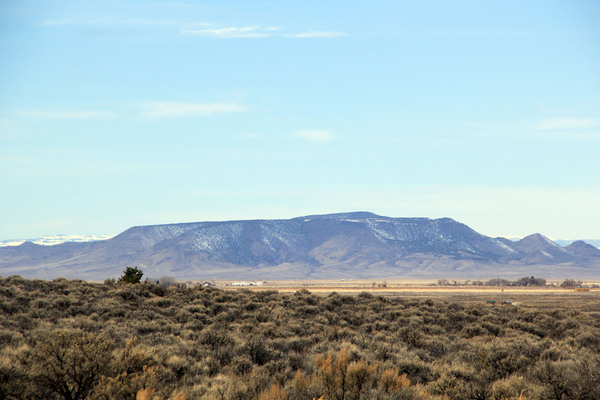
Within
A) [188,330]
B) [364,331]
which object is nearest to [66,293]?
[188,330]

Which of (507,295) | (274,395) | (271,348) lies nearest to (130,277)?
(271,348)

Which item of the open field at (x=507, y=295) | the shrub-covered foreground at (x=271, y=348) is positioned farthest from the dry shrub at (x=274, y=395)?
the open field at (x=507, y=295)

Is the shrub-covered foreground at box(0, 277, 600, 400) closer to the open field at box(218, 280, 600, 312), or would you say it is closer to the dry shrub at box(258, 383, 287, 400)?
the dry shrub at box(258, 383, 287, 400)

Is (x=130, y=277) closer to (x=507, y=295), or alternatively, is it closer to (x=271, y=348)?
(x=271, y=348)

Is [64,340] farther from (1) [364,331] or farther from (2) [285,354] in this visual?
(1) [364,331]

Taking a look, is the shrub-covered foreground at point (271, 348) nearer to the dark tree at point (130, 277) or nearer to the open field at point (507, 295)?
the dark tree at point (130, 277)

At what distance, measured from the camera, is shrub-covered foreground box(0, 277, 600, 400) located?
37.0 feet

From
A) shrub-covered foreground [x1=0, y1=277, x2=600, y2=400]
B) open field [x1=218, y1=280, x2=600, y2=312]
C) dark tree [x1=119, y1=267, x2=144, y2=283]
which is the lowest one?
open field [x1=218, y1=280, x2=600, y2=312]

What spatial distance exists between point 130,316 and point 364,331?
31.4ft

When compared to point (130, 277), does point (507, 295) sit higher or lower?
lower

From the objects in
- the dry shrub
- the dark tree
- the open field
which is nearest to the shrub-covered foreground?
the dry shrub

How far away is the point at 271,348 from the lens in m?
17.5

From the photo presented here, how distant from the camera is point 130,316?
23891mm

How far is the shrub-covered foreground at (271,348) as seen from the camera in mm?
11273
